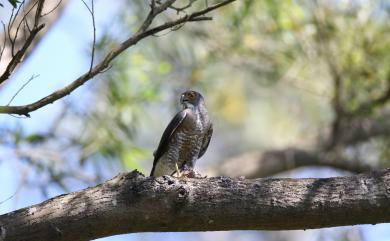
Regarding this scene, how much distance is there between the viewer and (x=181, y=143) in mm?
5965

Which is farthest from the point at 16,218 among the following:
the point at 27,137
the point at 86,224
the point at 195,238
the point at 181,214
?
the point at 195,238

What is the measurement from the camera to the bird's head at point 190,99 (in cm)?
624

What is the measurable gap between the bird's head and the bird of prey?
104 millimetres

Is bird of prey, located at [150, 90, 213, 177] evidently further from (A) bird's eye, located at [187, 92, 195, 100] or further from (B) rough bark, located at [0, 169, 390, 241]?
(B) rough bark, located at [0, 169, 390, 241]

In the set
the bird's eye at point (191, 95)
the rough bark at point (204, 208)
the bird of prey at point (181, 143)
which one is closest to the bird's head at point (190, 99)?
the bird's eye at point (191, 95)

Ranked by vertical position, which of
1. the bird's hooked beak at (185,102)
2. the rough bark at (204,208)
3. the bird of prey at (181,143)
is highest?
the bird's hooked beak at (185,102)

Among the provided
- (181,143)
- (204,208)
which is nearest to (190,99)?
(181,143)

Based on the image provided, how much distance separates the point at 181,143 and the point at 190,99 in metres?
0.50

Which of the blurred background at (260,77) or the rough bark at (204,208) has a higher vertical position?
the blurred background at (260,77)

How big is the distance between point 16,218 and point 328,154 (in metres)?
4.90

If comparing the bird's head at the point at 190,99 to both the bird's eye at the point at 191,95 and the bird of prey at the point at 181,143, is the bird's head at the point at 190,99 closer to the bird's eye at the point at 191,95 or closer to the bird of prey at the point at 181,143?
the bird's eye at the point at 191,95

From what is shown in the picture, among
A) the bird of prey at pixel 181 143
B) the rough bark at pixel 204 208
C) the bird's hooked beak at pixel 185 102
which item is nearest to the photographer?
the rough bark at pixel 204 208

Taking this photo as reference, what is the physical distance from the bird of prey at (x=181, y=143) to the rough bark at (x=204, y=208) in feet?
7.18

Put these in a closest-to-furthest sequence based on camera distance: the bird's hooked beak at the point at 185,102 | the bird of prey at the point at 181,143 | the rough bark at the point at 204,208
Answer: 1. the rough bark at the point at 204,208
2. the bird of prey at the point at 181,143
3. the bird's hooked beak at the point at 185,102
